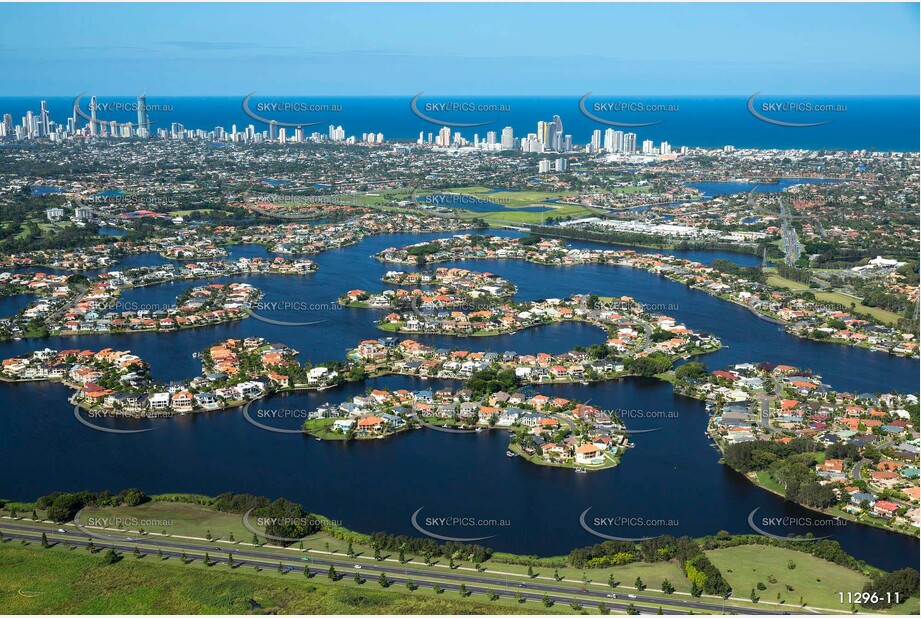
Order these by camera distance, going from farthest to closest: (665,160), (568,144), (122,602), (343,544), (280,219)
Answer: (568,144) → (665,160) → (280,219) → (343,544) → (122,602)

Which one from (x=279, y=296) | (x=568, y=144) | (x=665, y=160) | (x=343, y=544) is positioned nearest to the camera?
(x=343, y=544)

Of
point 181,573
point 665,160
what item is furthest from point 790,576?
point 665,160

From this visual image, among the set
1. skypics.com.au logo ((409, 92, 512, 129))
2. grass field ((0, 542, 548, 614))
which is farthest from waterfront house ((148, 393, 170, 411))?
skypics.com.au logo ((409, 92, 512, 129))

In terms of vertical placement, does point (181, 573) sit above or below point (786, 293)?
below

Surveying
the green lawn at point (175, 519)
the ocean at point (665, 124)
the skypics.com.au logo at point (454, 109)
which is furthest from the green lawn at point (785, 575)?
the ocean at point (665, 124)

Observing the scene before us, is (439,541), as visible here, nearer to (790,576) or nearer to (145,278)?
(790,576)

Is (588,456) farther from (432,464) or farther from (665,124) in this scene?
(665,124)

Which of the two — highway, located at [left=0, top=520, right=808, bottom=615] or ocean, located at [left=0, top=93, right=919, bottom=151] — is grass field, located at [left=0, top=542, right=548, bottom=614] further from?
ocean, located at [left=0, top=93, right=919, bottom=151]

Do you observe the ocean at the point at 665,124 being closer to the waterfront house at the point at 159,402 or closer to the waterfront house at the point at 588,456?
the waterfront house at the point at 159,402
